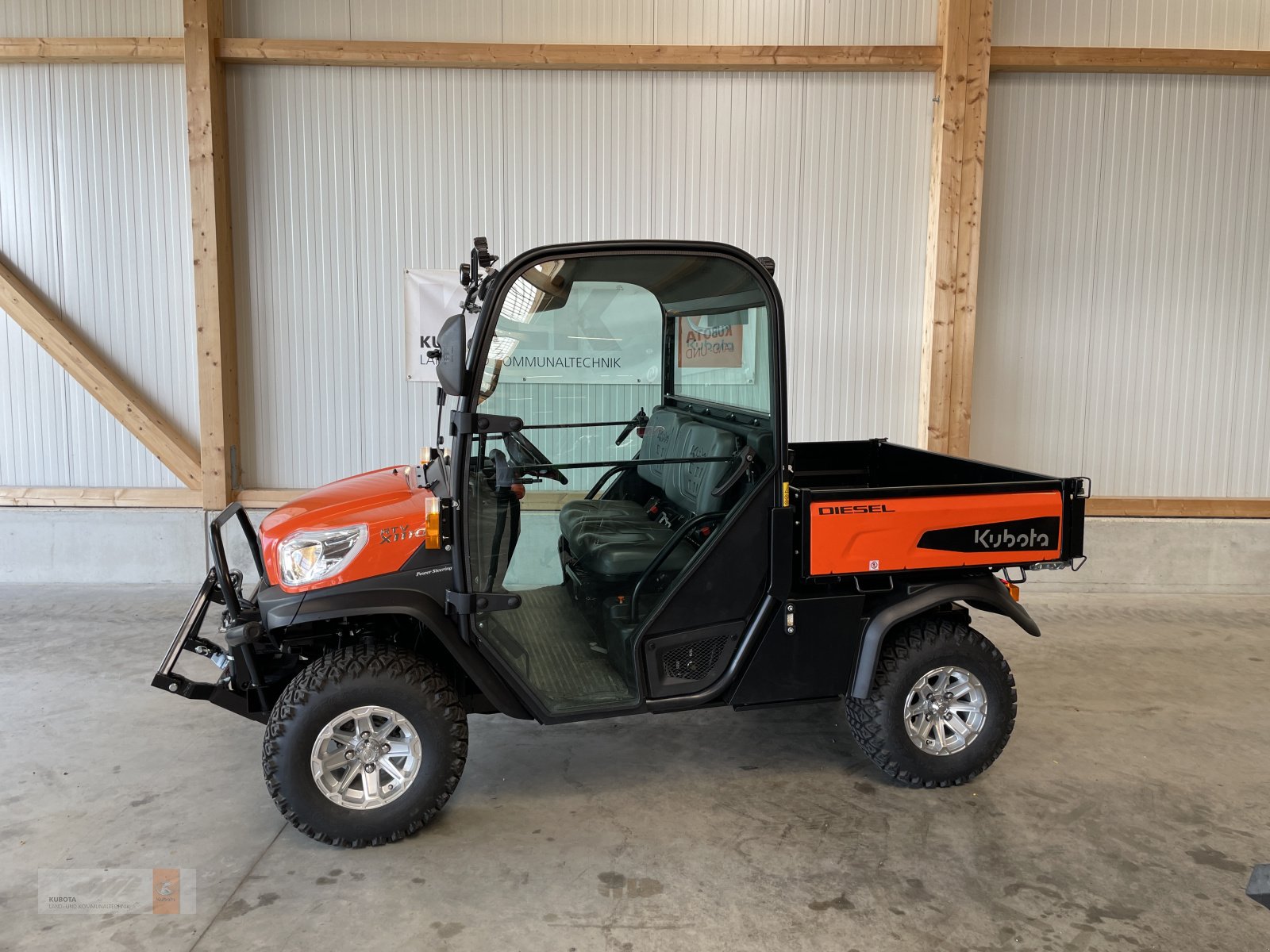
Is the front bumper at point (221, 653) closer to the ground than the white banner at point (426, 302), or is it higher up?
closer to the ground

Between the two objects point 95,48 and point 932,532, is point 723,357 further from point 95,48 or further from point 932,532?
point 95,48

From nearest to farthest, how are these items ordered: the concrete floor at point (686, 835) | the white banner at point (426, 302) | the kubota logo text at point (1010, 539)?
the concrete floor at point (686, 835), the kubota logo text at point (1010, 539), the white banner at point (426, 302)

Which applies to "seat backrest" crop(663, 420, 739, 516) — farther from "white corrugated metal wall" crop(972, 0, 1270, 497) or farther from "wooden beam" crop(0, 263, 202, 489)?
"wooden beam" crop(0, 263, 202, 489)

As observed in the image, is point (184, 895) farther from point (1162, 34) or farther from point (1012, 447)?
point (1162, 34)

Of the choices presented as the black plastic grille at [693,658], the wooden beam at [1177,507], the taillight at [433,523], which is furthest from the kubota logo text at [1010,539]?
the wooden beam at [1177,507]

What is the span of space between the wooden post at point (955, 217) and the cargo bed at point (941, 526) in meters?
2.56

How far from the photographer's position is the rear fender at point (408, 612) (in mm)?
2789

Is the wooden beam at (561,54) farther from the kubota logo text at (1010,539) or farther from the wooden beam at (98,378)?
the kubota logo text at (1010,539)

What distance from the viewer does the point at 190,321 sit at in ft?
20.2

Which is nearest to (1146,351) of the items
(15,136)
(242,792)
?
(242,792)

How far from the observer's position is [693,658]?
312 centimetres

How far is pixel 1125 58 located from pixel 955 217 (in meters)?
1.47

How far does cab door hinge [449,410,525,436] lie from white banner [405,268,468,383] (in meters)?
3.48

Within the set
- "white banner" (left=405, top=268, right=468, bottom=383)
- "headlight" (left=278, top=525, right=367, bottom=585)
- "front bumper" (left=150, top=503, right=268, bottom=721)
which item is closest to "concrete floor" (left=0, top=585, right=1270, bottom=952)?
"front bumper" (left=150, top=503, right=268, bottom=721)
